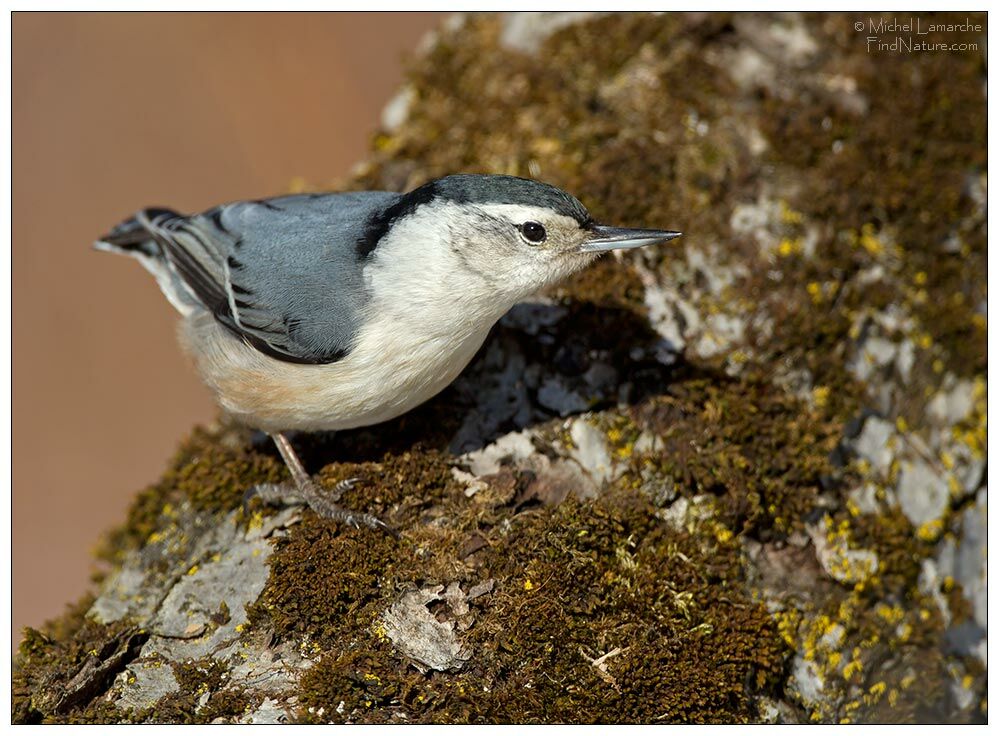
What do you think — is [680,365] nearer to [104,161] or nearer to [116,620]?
[116,620]

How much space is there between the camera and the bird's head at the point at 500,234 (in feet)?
10.4

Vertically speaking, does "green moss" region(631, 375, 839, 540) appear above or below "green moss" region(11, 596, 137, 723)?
below

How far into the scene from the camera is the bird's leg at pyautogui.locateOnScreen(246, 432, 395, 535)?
10.1 ft

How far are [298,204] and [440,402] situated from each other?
1.01 meters

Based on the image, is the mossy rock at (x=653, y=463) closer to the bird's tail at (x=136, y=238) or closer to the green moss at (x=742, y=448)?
the green moss at (x=742, y=448)

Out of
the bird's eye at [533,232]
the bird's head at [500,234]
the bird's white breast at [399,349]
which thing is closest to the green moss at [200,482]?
the bird's white breast at [399,349]

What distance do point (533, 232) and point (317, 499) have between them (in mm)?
1252

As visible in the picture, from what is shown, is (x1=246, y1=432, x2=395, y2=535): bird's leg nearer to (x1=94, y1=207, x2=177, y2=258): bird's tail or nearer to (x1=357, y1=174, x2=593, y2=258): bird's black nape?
(x1=357, y1=174, x2=593, y2=258): bird's black nape

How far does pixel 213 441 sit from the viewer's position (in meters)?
3.80

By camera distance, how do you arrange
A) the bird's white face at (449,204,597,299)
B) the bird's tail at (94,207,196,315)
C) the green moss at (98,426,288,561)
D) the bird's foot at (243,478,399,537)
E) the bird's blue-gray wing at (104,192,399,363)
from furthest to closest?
the bird's tail at (94,207,196,315) → the green moss at (98,426,288,561) → the bird's blue-gray wing at (104,192,399,363) → the bird's white face at (449,204,597,299) → the bird's foot at (243,478,399,537)

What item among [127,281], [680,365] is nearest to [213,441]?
[680,365]

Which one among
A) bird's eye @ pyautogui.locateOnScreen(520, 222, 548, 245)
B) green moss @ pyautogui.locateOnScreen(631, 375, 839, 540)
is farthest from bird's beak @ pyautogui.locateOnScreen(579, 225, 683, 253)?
green moss @ pyautogui.locateOnScreen(631, 375, 839, 540)

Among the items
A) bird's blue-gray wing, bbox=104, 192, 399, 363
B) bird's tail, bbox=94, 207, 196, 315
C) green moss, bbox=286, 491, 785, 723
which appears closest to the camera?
green moss, bbox=286, 491, 785, 723

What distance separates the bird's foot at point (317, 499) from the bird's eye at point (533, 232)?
1.09 meters
